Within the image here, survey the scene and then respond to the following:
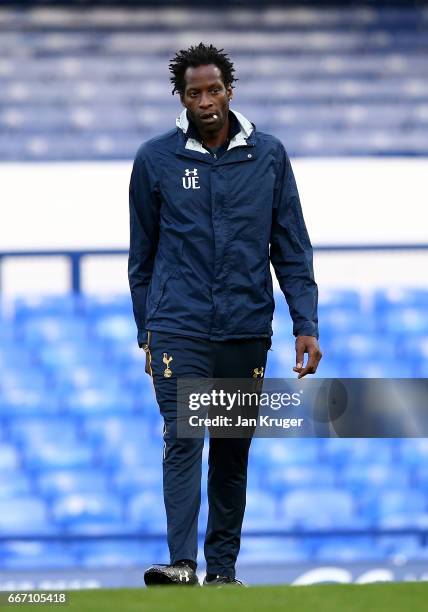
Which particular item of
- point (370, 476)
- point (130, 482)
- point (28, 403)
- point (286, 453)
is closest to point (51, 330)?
point (28, 403)

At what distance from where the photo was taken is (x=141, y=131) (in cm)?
817

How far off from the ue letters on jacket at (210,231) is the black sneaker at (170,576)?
587 millimetres

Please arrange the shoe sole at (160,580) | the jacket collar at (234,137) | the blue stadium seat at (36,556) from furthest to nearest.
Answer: the blue stadium seat at (36,556) → the jacket collar at (234,137) → the shoe sole at (160,580)

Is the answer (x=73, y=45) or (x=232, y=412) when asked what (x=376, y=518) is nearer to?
(x=73, y=45)

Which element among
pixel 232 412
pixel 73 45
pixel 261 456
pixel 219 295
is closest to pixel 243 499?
pixel 232 412

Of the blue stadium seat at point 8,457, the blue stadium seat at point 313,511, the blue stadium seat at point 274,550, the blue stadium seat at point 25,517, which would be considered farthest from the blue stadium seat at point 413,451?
the blue stadium seat at point 8,457

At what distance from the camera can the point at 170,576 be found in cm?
394

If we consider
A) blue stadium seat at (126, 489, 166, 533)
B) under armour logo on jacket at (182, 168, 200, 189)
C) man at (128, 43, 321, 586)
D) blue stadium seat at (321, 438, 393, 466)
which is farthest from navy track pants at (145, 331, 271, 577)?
blue stadium seat at (321, 438, 393, 466)

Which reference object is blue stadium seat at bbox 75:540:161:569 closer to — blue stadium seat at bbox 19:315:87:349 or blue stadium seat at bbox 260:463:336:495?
blue stadium seat at bbox 260:463:336:495

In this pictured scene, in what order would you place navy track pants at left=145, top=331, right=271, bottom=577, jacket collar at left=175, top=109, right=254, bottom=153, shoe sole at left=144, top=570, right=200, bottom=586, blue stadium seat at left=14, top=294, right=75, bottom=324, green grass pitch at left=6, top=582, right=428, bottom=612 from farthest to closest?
blue stadium seat at left=14, top=294, right=75, bottom=324 < jacket collar at left=175, top=109, right=254, bottom=153 < navy track pants at left=145, top=331, right=271, bottom=577 < shoe sole at left=144, top=570, right=200, bottom=586 < green grass pitch at left=6, top=582, right=428, bottom=612

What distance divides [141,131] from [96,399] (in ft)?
4.48

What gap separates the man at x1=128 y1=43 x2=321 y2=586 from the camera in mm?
4098

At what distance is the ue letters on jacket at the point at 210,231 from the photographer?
13.5 ft

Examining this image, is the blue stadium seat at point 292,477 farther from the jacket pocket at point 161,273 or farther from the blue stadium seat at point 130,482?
the jacket pocket at point 161,273
